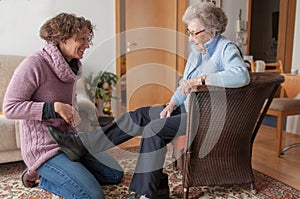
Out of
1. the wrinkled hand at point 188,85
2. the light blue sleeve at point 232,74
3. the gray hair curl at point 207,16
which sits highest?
the gray hair curl at point 207,16

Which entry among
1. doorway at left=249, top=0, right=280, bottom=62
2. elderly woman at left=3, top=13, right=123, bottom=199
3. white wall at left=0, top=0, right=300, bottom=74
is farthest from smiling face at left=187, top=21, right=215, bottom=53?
doorway at left=249, top=0, right=280, bottom=62

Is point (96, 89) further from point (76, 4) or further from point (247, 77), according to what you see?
point (247, 77)

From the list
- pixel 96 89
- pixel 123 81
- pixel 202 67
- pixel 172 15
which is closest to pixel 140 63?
pixel 123 81

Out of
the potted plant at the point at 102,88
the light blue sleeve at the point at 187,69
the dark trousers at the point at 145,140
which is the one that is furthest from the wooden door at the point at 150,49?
the dark trousers at the point at 145,140

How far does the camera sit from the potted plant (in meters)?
2.96

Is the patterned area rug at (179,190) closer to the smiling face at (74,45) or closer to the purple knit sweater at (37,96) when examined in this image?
the purple knit sweater at (37,96)

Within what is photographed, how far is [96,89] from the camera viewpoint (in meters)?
2.96

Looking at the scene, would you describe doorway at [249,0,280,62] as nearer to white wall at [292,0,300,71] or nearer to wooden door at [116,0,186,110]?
white wall at [292,0,300,71]

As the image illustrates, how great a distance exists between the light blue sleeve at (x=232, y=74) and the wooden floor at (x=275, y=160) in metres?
0.93

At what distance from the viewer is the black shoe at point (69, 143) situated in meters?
1.53

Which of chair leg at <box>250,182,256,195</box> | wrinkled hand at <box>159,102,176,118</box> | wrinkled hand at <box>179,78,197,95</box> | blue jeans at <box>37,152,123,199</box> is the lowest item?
chair leg at <box>250,182,256,195</box>

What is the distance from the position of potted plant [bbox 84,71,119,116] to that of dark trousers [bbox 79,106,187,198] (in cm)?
122

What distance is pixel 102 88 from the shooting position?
300 centimetres

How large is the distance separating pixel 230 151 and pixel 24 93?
1143mm
